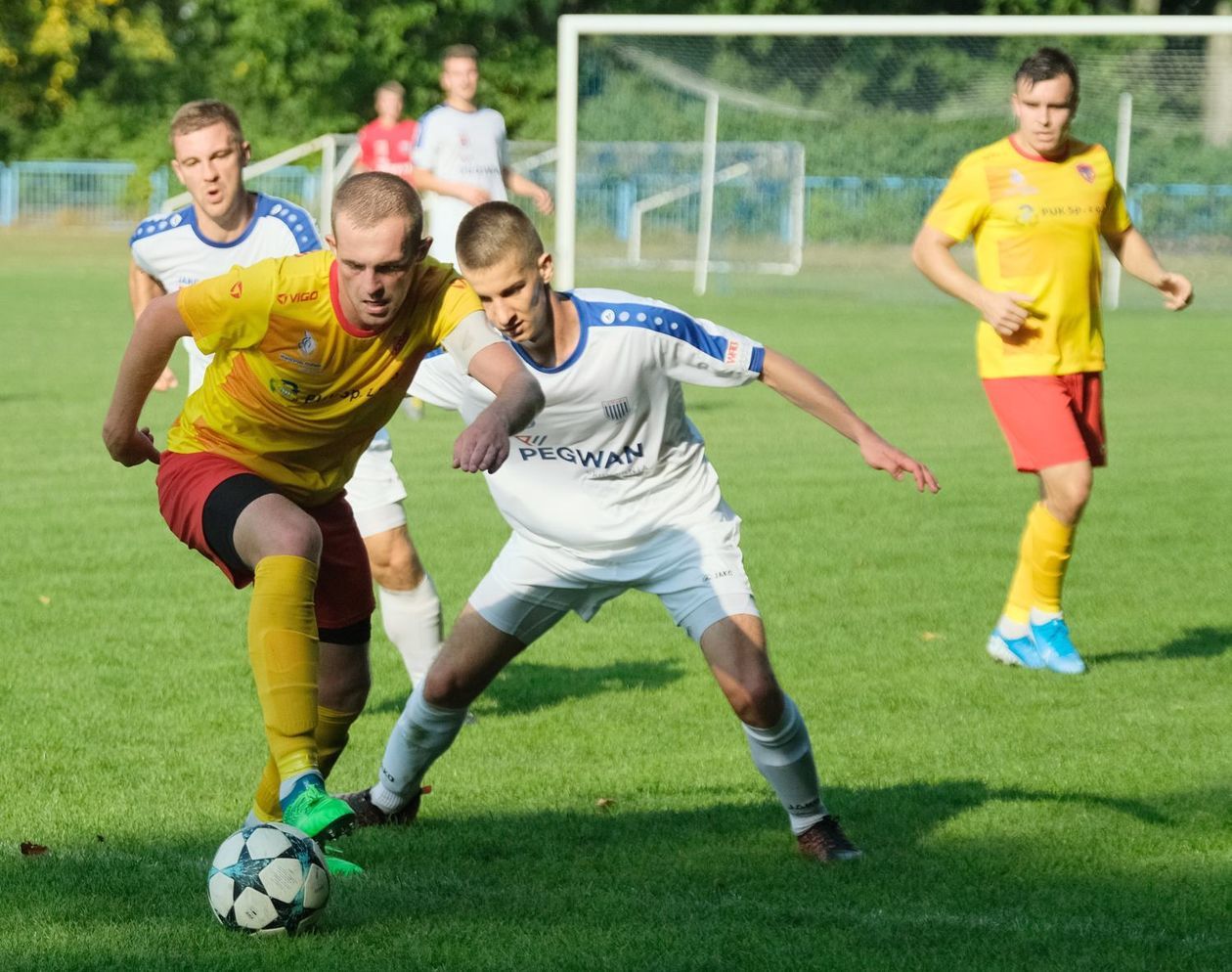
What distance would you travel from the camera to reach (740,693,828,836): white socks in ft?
16.5

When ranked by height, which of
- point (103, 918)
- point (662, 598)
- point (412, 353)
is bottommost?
point (103, 918)

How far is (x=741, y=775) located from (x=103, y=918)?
241cm

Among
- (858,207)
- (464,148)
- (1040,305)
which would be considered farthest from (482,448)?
(858,207)

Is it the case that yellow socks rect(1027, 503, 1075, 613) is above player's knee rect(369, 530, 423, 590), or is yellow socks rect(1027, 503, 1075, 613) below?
below

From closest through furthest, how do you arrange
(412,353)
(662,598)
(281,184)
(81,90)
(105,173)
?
1. (412,353)
2. (662,598)
3. (281,184)
4. (105,173)
5. (81,90)

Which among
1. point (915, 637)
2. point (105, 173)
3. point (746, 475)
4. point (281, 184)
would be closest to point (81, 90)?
point (105, 173)

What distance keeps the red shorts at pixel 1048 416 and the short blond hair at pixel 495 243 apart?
355 centimetres

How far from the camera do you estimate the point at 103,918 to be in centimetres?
430

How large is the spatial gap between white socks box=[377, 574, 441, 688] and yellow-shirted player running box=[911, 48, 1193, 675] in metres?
2.55

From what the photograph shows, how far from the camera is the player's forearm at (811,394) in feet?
16.2

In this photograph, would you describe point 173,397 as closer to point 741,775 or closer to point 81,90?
point 741,775

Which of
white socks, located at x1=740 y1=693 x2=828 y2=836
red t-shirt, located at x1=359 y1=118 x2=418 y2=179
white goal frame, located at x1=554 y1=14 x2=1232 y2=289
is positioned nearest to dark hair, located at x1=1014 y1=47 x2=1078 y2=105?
white socks, located at x1=740 y1=693 x2=828 y2=836

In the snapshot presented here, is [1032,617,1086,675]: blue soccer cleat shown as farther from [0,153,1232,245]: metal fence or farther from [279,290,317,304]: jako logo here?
[0,153,1232,245]: metal fence

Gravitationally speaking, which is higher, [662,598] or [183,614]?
[662,598]
